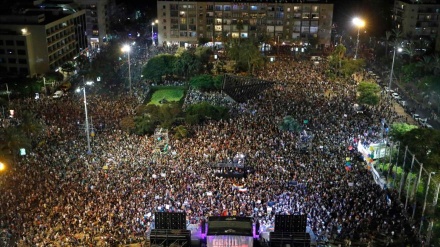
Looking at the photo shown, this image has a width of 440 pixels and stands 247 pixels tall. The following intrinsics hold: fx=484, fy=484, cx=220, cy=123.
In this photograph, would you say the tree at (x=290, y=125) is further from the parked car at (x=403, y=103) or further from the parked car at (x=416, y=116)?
the parked car at (x=403, y=103)

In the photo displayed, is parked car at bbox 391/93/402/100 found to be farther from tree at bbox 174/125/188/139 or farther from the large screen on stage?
the large screen on stage

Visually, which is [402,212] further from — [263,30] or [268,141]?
[263,30]

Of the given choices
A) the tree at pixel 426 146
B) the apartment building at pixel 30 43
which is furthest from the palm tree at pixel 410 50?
the apartment building at pixel 30 43

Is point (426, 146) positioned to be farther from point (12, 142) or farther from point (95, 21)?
point (95, 21)

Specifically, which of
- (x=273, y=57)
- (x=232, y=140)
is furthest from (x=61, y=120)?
(x=273, y=57)

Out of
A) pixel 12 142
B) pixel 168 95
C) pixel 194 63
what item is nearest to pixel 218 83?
pixel 168 95

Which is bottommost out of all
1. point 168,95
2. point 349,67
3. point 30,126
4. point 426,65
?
point 168,95

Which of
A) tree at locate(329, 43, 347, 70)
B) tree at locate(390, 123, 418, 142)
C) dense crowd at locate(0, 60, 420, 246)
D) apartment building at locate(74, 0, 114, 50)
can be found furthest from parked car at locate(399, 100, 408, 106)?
apartment building at locate(74, 0, 114, 50)
